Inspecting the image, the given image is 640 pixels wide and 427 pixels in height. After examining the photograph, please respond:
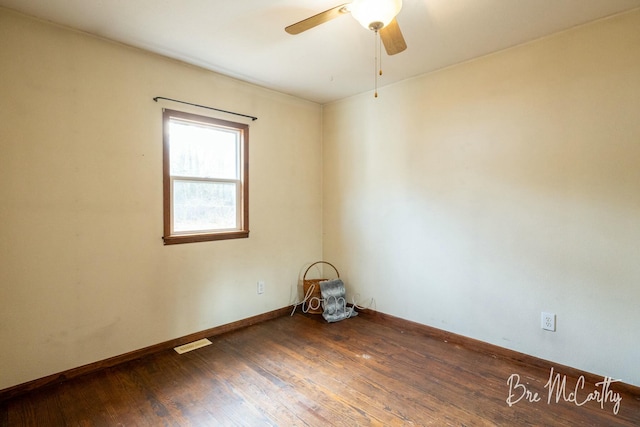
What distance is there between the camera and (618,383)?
2121 mm

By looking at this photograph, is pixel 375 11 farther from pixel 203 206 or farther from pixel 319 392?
pixel 319 392

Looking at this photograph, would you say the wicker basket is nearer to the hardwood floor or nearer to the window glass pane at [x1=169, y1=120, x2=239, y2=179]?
the hardwood floor

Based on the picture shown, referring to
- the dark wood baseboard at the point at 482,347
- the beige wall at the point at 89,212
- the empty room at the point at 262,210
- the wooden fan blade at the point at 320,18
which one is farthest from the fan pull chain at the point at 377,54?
the dark wood baseboard at the point at 482,347

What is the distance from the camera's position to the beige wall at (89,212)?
6.81 ft

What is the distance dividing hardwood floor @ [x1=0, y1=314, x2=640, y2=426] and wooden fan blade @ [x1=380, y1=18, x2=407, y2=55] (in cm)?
224

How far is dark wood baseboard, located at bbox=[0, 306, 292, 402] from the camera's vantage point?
6.84ft

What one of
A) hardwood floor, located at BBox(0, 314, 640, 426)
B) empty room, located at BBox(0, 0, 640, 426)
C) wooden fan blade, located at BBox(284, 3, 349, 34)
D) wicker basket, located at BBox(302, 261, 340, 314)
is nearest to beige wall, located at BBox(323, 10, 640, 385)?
empty room, located at BBox(0, 0, 640, 426)

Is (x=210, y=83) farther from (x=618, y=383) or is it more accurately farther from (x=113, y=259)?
(x=618, y=383)

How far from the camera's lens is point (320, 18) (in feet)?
5.57

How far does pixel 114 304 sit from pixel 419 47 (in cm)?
317

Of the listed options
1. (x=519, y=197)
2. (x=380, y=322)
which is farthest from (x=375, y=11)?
(x=380, y=322)

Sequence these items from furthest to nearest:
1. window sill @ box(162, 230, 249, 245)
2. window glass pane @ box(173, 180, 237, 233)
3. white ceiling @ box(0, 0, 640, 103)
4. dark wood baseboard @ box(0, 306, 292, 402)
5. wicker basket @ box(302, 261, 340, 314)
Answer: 1. wicker basket @ box(302, 261, 340, 314)
2. window glass pane @ box(173, 180, 237, 233)
3. window sill @ box(162, 230, 249, 245)
4. dark wood baseboard @ box(0, 306, 292, 402)
5. white ceiling @ box(0, 0, 640, 103)

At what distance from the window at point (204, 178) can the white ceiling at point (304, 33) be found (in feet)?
1.87

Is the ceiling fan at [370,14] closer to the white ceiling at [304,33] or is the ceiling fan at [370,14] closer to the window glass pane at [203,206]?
the white ceiling at [304,33]
